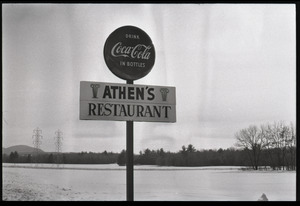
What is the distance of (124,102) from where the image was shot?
19.2 feet

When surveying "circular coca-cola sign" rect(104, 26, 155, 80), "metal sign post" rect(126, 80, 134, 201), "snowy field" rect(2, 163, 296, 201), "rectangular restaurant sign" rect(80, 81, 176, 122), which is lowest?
"snowy field" rect(2, 163, 296, 201)

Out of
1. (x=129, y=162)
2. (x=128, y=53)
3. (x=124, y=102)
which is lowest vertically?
(x=129, y=162)

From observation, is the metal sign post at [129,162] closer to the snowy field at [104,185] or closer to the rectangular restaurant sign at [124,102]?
the rectangular restaurant sign at [124,102]

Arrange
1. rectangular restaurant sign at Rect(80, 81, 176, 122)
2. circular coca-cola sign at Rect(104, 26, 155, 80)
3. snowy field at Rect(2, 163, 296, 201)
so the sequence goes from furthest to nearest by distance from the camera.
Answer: snowy field at Rect(2, 163, 296, 201)
circular coca-cola sign at Rect(104, 26, 155, 80)
rectangular restaurant sign at Rect(80, 81, 176, 122)

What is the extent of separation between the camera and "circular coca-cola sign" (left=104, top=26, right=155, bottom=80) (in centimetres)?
591

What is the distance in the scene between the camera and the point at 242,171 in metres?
13.8

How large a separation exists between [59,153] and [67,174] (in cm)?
105

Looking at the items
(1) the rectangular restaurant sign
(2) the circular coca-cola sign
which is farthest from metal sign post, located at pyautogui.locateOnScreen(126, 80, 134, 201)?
(2) the circular coca-cola sign

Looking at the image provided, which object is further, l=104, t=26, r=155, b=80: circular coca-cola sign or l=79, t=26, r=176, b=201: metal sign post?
l=104, t=26, r=155, b=80: circular coca-cola sign

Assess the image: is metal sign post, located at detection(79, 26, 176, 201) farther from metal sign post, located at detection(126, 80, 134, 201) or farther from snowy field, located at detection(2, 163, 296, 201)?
snowy field, located at detection(2, 163, 296, 201)

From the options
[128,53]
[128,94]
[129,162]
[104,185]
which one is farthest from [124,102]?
[104,185]

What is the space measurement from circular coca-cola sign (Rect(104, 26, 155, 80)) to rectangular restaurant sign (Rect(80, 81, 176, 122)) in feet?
0.80

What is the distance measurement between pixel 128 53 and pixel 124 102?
31.3 inches

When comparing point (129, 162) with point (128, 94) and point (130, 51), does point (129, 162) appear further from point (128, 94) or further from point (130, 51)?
point (130, 51)
